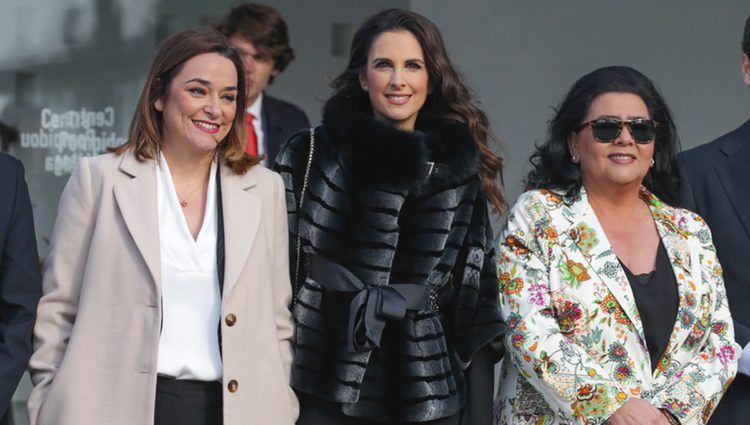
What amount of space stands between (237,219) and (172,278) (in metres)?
0.30

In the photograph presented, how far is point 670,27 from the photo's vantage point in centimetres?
725

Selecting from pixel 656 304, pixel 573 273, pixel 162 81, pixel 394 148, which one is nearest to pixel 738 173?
pixel 656 304

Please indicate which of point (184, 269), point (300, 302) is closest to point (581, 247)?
→ point (300, 302)

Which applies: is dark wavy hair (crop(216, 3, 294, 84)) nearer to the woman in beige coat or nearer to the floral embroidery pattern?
the woman in beige coat

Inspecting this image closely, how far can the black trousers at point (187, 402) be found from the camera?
160 inches

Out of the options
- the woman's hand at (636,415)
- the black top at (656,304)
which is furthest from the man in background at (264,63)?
the woman's hand at (636,415)

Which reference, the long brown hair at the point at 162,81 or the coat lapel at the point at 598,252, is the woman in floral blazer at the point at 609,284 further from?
the long brown hair at the point at 162,81

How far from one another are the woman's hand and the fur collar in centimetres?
92

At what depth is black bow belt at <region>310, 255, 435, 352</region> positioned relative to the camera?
432 centimetres

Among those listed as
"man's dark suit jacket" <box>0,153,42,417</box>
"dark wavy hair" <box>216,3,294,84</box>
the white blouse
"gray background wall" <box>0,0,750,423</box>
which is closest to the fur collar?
the white blouse

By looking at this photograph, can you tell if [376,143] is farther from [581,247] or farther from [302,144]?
[581,247]

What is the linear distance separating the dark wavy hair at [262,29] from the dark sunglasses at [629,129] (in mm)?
2629

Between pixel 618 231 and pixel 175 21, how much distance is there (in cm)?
348

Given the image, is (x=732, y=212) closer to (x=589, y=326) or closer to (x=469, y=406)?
(x=589, y=326)
